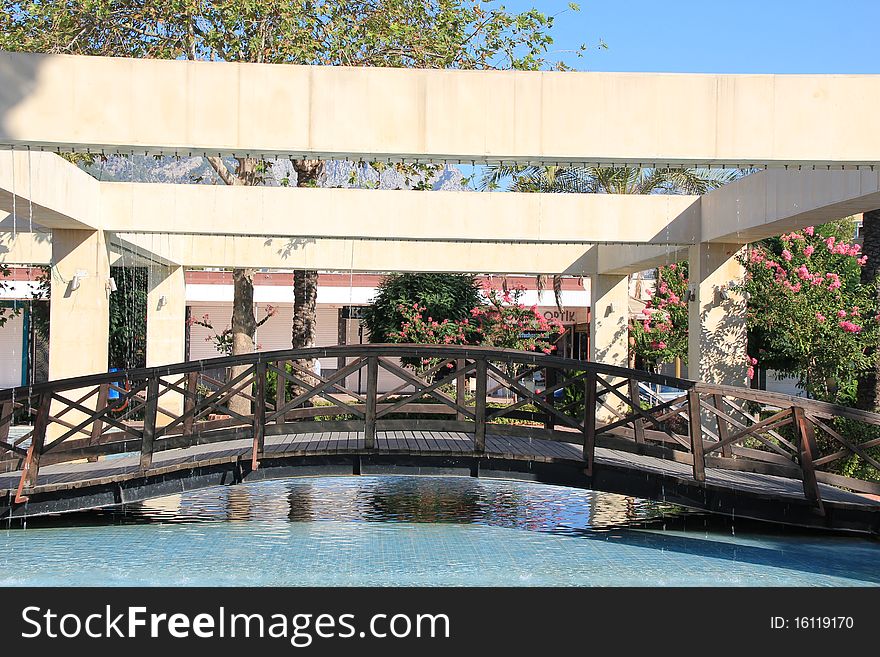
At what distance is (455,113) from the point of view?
31.5ft

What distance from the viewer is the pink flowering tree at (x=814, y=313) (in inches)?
568

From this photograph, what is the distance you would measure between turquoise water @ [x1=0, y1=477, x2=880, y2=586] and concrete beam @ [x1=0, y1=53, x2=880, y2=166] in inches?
152

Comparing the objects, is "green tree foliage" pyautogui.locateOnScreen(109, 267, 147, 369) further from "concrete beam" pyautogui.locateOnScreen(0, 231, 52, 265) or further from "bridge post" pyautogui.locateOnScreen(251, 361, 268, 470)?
"bridge post" pyautogui.locateOnScreen(251, 361, 268, 470)

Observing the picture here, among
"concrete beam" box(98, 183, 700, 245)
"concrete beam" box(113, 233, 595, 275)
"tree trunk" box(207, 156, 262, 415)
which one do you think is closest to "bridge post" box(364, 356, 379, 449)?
"concrete beam" box(98, 183, 700, 245)

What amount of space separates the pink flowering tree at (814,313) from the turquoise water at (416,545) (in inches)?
172

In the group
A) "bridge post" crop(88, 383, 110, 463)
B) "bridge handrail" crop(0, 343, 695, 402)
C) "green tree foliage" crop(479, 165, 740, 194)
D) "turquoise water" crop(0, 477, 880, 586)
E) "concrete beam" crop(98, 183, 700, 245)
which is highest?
"green tree foliage" crop(479, 165, 740, 194)

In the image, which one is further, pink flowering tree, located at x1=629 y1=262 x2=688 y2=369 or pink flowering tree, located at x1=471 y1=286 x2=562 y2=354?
pink flowering tree, located at x1=471 y1=286 x2=562 y2=354

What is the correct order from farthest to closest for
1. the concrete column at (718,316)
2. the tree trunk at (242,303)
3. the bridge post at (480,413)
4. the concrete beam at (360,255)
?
the tree trunk at (242,303) < the concrete beam at (360,255) < the concrete column at (718,316) < the bridge post at (480,413)

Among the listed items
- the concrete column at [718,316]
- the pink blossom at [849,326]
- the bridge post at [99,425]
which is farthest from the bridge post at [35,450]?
the pink blossom at [849,326]

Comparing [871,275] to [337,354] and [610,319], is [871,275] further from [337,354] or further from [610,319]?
[610,319]

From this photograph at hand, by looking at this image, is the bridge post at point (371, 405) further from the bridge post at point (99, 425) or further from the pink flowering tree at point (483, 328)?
the pink flowering tree at point (483, 328)

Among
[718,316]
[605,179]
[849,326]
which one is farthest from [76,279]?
[605,179]

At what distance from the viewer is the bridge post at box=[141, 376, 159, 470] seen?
9.58m
